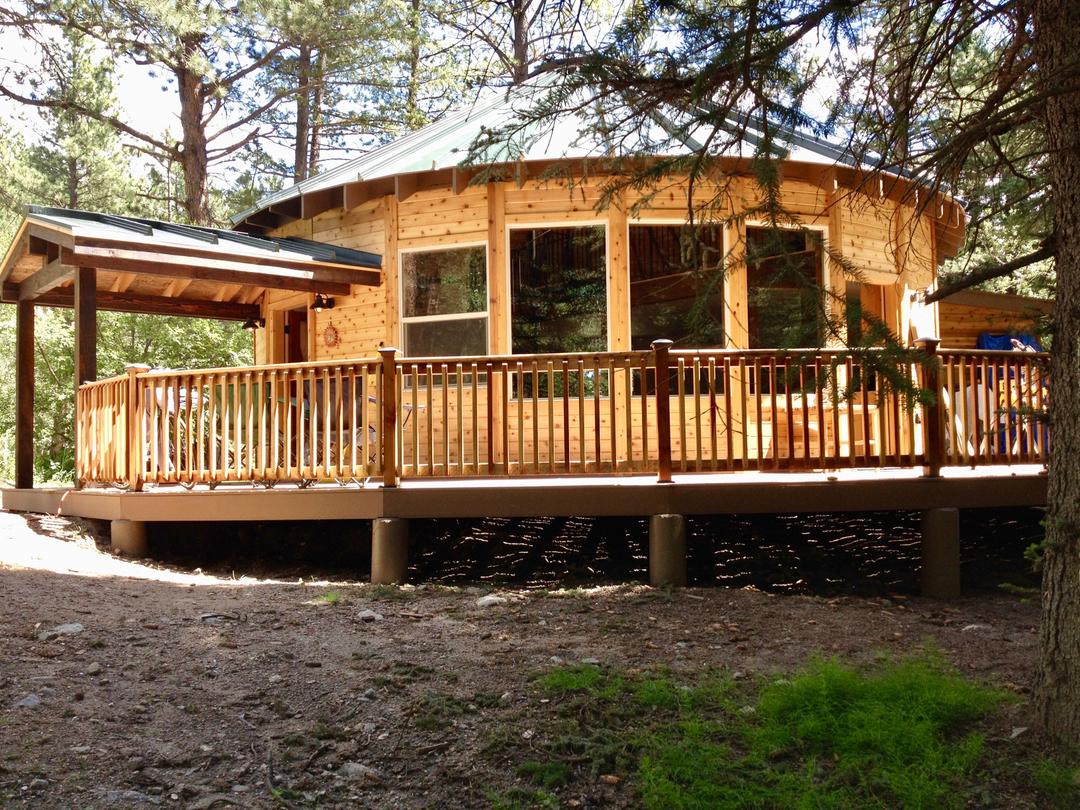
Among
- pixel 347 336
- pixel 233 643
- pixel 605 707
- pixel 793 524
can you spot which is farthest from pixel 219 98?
pixel 605 707

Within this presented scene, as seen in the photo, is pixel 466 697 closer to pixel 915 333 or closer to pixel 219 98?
pixel 915 333

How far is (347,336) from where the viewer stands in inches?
435

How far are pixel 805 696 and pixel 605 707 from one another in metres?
0.99

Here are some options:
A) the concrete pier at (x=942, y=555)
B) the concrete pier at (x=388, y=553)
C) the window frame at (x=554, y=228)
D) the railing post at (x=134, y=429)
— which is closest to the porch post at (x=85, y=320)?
the railing post at (x=134, y=429)

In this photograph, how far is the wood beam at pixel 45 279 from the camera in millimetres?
9547

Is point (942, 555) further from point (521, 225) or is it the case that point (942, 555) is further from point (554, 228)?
point (521, 225)

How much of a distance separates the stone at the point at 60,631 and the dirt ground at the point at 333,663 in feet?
0.06

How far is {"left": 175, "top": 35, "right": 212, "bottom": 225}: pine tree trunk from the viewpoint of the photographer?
19828 millimetres

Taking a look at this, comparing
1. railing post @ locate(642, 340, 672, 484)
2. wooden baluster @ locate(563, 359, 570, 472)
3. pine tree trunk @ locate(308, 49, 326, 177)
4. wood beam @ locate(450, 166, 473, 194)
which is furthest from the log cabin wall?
pine tree trunk @ locate(308, 49, 326, 177)

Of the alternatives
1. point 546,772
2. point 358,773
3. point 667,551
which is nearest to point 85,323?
point 667,551

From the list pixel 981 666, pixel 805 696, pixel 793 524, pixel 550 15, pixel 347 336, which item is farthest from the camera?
pixel 347 336

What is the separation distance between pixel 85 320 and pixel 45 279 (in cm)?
155

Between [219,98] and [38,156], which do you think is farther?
[38,156]

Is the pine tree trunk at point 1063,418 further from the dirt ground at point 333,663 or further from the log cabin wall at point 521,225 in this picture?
the log cabin wall at point 521,225
